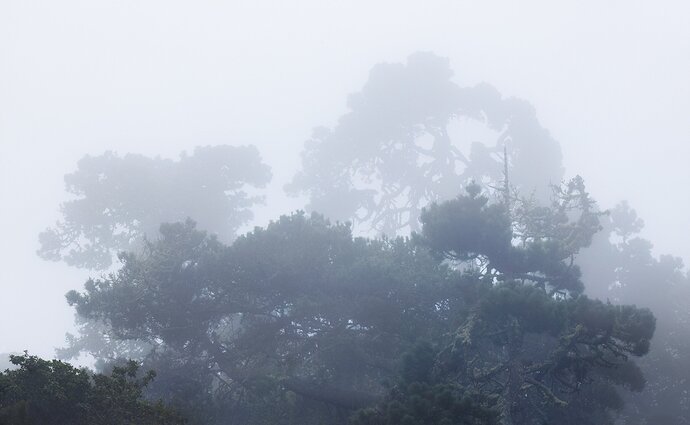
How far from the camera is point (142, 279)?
18.7 meters

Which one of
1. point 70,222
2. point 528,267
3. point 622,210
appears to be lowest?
point 528,267

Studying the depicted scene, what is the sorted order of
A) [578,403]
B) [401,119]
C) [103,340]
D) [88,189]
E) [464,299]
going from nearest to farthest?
1. [578,403]
2. [464,299]
3. [103,340]
4. [88,189]
5. [401,119]

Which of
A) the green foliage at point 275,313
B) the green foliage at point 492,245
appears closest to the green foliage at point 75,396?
the green foliage at point 275,313

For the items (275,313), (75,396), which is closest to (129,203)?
(275,313)

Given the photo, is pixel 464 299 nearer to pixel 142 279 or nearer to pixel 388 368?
pixel 388 368

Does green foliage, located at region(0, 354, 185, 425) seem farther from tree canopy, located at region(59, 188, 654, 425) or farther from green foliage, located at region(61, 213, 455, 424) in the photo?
green foliage, located at region(61, 213, 455, 424)

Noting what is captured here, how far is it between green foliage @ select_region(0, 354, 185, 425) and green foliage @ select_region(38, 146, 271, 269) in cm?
2218

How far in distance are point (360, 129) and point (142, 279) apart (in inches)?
932

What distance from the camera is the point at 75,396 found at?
1033 centimetres

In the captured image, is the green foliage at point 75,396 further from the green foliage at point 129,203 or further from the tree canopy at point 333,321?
the green foliage at point 129,203

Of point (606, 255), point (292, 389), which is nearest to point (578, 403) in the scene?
point (292, 389)

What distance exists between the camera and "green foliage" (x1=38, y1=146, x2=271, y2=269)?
3322 cm

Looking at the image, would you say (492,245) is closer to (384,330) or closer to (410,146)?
(384,330)

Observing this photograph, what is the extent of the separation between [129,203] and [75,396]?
80.9 ft
